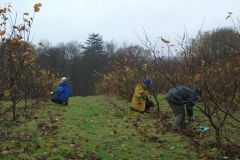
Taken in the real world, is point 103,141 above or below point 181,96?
below

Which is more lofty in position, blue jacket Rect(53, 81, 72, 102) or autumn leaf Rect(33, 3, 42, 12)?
autumn leaf Rect(33, 3, 42, 12)

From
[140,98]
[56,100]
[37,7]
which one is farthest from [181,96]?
[56,100]

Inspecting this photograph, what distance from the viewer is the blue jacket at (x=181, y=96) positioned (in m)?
6.57

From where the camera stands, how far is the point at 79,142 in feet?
20.4

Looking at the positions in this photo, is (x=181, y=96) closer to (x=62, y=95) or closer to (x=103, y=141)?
(x=103, y=141)

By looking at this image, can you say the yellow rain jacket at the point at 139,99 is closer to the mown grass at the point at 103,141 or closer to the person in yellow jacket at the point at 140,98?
the person in yellow jacket at the point at 140,98

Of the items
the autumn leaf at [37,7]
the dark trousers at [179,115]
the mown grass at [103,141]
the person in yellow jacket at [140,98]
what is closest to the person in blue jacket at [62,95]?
the person in yellow jacket at [140,98]

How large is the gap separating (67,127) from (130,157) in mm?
3053

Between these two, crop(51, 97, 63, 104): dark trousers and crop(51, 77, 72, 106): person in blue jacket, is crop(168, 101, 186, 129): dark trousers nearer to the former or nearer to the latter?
crop(51, 77, 72, 106): person in blue jacket

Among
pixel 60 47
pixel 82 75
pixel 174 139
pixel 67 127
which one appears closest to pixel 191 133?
pixel 174 139

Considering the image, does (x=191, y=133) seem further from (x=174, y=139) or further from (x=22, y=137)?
(x=22, y=137)

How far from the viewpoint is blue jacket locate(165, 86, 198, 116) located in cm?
657

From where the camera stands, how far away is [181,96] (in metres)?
7.06

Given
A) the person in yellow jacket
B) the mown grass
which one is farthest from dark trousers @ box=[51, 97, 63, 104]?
the mown grass
